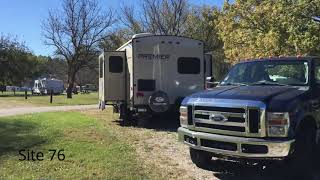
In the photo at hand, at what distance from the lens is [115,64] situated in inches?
738

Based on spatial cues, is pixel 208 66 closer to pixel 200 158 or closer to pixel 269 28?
pixel 200 158

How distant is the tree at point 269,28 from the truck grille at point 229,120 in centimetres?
1936

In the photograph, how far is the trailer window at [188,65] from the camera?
17.7 metres

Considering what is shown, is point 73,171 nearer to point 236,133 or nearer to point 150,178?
point 150,178

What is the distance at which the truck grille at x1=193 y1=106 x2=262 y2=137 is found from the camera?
7.64 m

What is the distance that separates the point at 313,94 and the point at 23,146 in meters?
6.62

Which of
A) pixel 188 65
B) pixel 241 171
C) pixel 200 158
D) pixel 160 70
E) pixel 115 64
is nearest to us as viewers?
pixel 200 158

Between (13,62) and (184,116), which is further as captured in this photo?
(13,62)

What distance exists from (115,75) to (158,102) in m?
2.57

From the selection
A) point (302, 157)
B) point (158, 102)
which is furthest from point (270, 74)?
point (158, 102)

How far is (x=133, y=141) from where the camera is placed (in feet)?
43.5

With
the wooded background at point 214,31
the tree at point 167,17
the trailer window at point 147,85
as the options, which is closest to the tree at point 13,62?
the wooded background at point 214,31

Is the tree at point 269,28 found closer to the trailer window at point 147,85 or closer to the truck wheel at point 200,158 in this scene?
the trailer window at point 147,85

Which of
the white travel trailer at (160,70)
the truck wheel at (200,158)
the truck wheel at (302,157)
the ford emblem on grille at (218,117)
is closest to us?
the truck wheel at (302,157)
